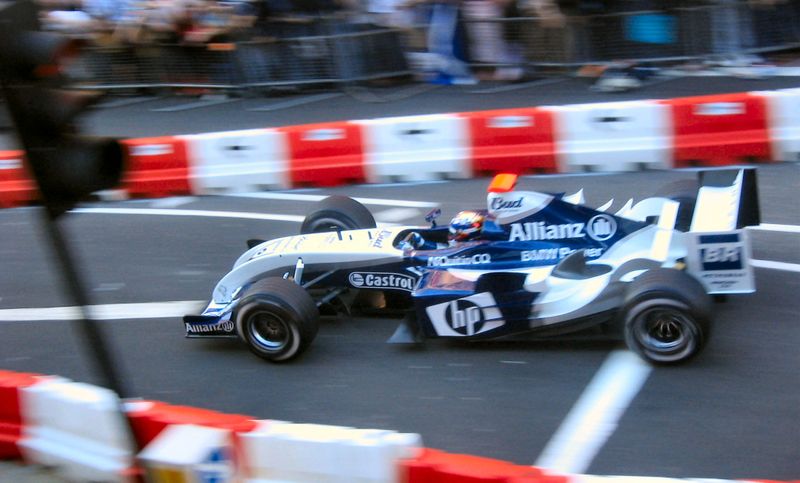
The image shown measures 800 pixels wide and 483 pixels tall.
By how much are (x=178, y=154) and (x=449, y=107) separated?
11.6ft

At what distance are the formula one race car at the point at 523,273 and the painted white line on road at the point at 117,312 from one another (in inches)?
28.6

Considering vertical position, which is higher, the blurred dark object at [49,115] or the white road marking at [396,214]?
the white road marking at [396,214]

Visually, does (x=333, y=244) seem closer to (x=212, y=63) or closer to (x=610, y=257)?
(x=610, y=257)

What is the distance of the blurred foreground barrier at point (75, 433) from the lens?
5207 mm

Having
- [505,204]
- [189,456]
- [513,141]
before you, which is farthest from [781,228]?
[189,456]

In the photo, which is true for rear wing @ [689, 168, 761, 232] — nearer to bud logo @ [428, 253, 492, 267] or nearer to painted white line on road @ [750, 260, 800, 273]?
painted white line on road @ [750, 260, 800, 273]

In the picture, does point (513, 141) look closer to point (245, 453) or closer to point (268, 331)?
point (268, 331)

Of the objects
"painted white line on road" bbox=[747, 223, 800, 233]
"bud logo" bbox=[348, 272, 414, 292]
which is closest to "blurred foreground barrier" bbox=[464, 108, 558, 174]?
"painted white line on road" bbox=[747, 223, 800, 233]

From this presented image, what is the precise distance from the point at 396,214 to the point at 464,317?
3040 mm

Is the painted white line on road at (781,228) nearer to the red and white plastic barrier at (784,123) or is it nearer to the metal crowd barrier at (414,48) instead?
the red and white plastic barrier at (784,123)

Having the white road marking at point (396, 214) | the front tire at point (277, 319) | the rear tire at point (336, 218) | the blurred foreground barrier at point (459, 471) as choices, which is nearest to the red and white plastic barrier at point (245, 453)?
the blurred foreground barrier at point (459, 471)

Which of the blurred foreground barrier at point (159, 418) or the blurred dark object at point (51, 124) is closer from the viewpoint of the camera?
the blurred dark object at point (51, 124)

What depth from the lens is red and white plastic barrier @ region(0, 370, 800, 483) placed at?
14.6ft

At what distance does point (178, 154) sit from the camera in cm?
1077
